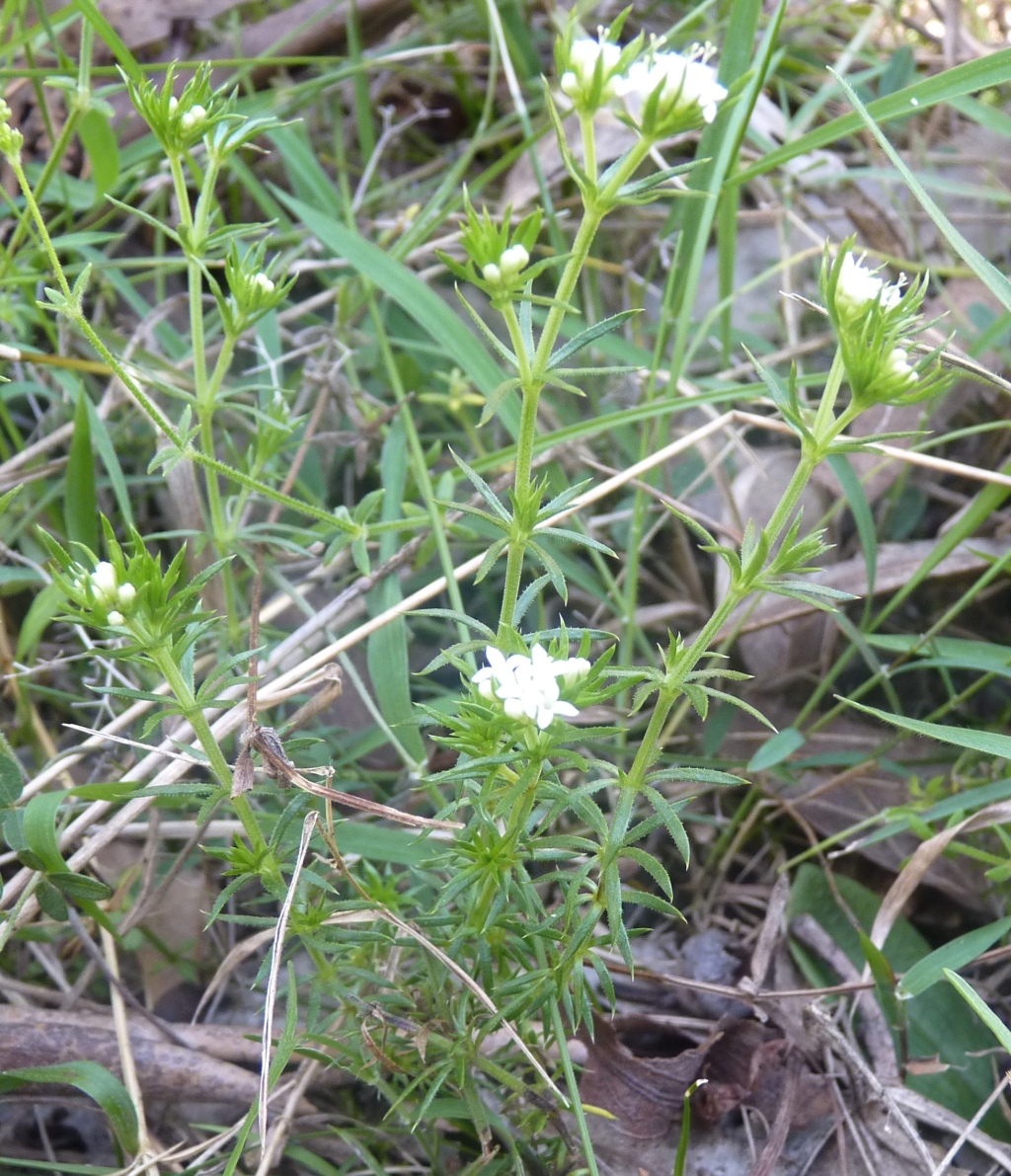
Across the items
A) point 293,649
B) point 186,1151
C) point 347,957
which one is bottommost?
point 186,1151

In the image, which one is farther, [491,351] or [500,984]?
[491,351]

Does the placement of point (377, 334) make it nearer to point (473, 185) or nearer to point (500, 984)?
point (473, 185)

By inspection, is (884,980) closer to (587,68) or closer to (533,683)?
(533,683)

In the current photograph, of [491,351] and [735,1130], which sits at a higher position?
[491,351]

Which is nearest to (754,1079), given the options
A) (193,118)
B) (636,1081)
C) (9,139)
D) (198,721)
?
(636,1081)

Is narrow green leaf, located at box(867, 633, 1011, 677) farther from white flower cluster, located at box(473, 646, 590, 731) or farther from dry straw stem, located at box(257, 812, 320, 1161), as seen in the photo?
dry straw stem, located at box(257, 812, 320, 1161)

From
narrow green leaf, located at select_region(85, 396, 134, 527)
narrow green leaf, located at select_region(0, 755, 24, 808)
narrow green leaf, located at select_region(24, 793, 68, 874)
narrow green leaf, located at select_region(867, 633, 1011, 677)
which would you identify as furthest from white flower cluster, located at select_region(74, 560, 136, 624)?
narrow green leaf, located at select_region(867, 633, 1011, 677)

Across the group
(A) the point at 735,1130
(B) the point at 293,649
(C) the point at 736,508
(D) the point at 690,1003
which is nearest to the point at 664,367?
(C) the point at 736,508
